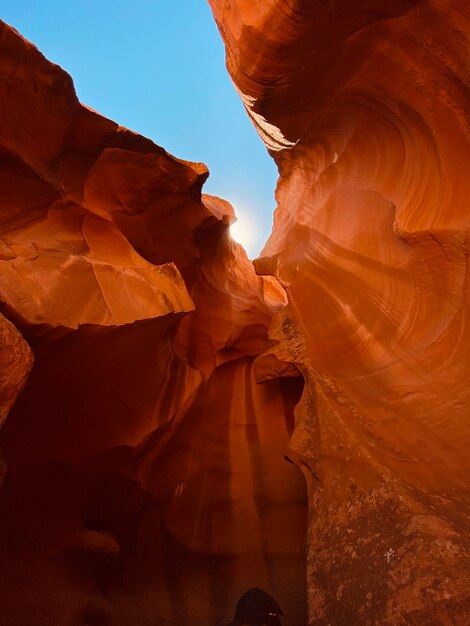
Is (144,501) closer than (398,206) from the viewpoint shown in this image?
No

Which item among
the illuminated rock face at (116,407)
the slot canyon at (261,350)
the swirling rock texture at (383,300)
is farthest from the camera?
the illuminated rock face at (116,407)

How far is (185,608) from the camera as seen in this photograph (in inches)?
240

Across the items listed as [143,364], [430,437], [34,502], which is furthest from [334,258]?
[34,502]

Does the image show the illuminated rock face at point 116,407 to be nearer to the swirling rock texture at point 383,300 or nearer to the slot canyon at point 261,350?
the slot canyon at point 261,350

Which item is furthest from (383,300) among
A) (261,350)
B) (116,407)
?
(261,350)

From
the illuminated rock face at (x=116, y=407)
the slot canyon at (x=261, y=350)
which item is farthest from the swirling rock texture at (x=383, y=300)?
the illuminated rock face at (x=116, y=407)

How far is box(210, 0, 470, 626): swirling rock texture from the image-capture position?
327 cm

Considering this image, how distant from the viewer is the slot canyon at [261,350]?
3.75m

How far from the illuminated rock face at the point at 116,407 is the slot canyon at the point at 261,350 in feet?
0.10

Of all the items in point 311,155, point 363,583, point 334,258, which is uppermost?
point 311,155

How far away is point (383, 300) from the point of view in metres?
4.87

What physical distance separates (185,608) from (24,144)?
6702 millimetres

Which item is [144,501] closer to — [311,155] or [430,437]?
[430,437]

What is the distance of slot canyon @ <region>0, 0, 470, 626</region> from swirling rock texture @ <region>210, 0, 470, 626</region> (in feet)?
0.07
